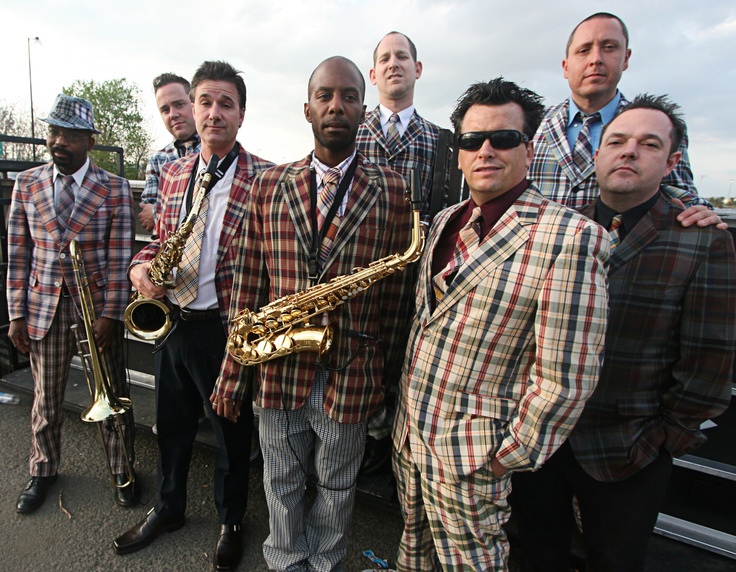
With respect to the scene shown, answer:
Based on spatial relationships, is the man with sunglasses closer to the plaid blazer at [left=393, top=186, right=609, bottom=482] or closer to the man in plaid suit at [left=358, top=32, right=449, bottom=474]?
the plaid blazer at [left=393, top=186, right=609, bottom=482]

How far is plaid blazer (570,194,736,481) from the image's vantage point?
175cm

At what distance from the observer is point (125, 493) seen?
321 centimetres

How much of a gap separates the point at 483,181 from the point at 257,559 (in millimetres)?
2663

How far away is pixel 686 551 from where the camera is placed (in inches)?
101

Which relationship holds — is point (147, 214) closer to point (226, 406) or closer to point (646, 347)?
point (226, 406)

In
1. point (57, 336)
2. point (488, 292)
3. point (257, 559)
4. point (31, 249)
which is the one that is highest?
point (488, 292)

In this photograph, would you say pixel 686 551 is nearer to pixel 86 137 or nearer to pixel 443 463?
pixel 443 463

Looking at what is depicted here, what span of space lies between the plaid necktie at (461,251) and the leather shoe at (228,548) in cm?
211

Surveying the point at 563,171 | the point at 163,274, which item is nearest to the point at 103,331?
the point at 163,274

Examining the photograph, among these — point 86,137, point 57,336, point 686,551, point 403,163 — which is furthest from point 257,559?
point 86,137

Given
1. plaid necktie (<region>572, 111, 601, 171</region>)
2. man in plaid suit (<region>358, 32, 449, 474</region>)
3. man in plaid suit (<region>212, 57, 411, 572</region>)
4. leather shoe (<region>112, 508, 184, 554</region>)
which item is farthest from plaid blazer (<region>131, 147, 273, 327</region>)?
plaid necktie (<region>572, 111, 601, 171</region>)

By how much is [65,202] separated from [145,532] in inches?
91.5

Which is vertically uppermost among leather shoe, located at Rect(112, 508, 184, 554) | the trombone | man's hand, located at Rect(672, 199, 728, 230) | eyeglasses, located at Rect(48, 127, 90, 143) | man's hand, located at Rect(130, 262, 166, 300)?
eyeglasses, located at Rect(48, 127, 90, 143)

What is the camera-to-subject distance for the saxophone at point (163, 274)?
2531 mm
